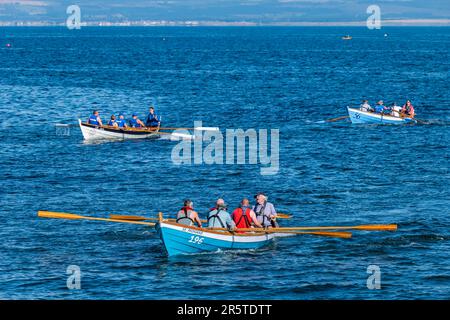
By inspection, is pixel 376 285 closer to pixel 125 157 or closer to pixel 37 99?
pixel 125 157

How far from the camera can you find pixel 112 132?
6325 cm

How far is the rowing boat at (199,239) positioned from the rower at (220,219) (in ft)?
1.71

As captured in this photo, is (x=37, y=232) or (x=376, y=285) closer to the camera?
(x=376, y=285)

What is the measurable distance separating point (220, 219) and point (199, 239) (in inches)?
55.5

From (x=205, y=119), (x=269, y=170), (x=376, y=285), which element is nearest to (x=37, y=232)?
(x=376, y=285)

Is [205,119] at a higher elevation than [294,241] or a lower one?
higher

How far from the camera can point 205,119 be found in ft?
259

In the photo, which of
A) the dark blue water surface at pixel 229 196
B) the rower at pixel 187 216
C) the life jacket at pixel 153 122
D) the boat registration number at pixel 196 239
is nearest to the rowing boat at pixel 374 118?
the dark blue water surface at pixel 229 196

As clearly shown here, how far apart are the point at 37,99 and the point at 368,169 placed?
178 feet

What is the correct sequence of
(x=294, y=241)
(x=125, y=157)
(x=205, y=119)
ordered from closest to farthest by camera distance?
(x=294, y=241) < (x=125, y=157) < (x=205, y=119)

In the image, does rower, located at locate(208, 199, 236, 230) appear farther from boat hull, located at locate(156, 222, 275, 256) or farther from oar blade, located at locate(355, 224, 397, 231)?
oar blade, located at locate(355, 224, 397, 231)

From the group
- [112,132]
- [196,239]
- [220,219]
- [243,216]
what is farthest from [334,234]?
[112,132]

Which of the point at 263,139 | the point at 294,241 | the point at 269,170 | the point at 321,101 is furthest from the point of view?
the point at 321,101

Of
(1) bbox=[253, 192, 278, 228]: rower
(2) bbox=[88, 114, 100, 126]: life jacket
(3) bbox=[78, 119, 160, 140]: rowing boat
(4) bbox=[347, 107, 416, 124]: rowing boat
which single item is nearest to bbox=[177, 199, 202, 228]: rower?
(1) bbox=[253, 192, 278, 228]: rower
